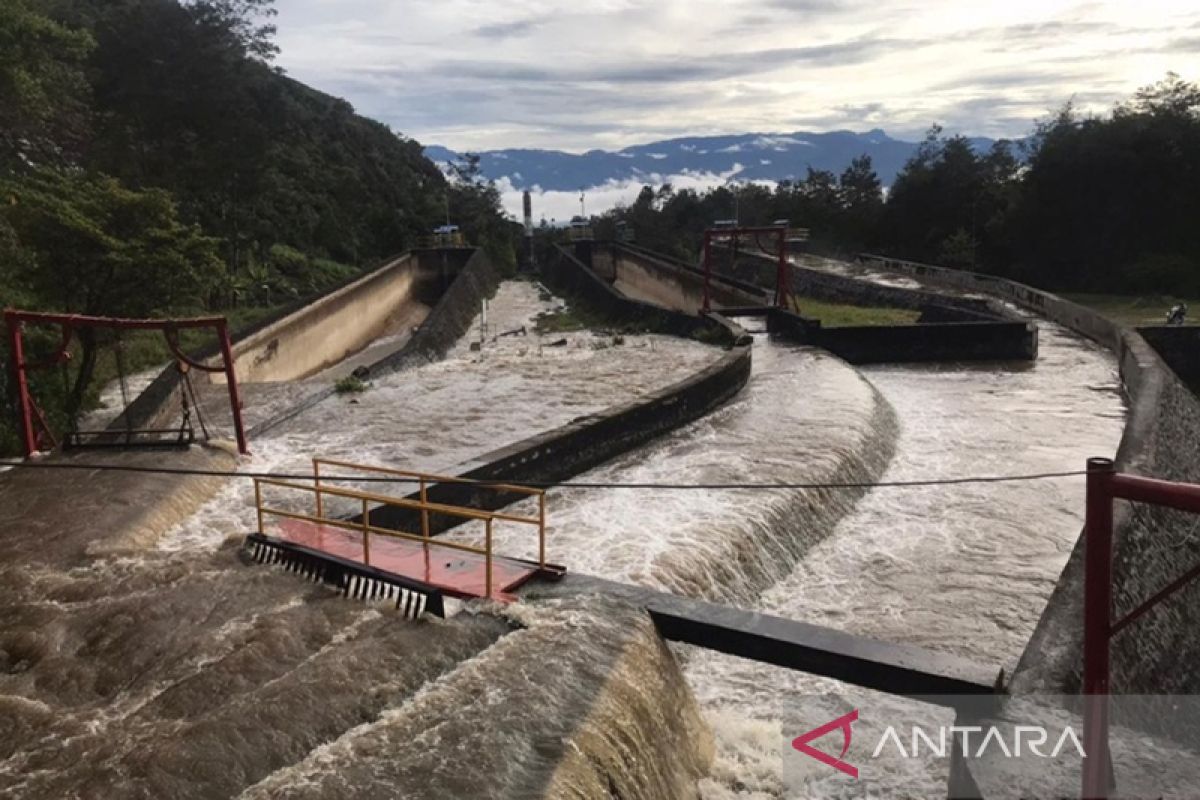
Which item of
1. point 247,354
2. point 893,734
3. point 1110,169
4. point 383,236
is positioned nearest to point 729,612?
point 893,734

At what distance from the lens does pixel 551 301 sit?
1467 inches

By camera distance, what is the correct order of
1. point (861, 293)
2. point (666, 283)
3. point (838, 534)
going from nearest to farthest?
1. point (838, 534)
2. point (861, 293)
3. point (666, 283)

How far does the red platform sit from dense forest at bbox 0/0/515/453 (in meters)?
6.13

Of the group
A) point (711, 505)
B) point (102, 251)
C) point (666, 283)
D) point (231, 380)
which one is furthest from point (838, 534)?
point (666, 283)

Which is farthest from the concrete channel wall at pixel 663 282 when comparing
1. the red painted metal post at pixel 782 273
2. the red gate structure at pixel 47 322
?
the red gate structure at pixel 47 322

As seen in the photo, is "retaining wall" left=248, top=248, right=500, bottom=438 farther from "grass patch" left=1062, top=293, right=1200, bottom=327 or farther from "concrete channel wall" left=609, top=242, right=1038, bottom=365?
"grass patch" left=1062, top=293, right=1200, bottom=327

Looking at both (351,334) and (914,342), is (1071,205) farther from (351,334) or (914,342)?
(351,334)

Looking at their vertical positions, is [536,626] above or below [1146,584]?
above

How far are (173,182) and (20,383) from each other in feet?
66.1

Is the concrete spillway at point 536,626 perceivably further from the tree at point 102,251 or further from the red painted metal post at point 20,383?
the tree at point 102,251

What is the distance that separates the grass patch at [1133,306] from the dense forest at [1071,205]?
1887mm

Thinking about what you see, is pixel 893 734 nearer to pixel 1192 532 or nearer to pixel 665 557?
pixel 665 557

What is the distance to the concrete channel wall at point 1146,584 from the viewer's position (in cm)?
585

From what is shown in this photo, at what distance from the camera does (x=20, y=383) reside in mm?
10234
